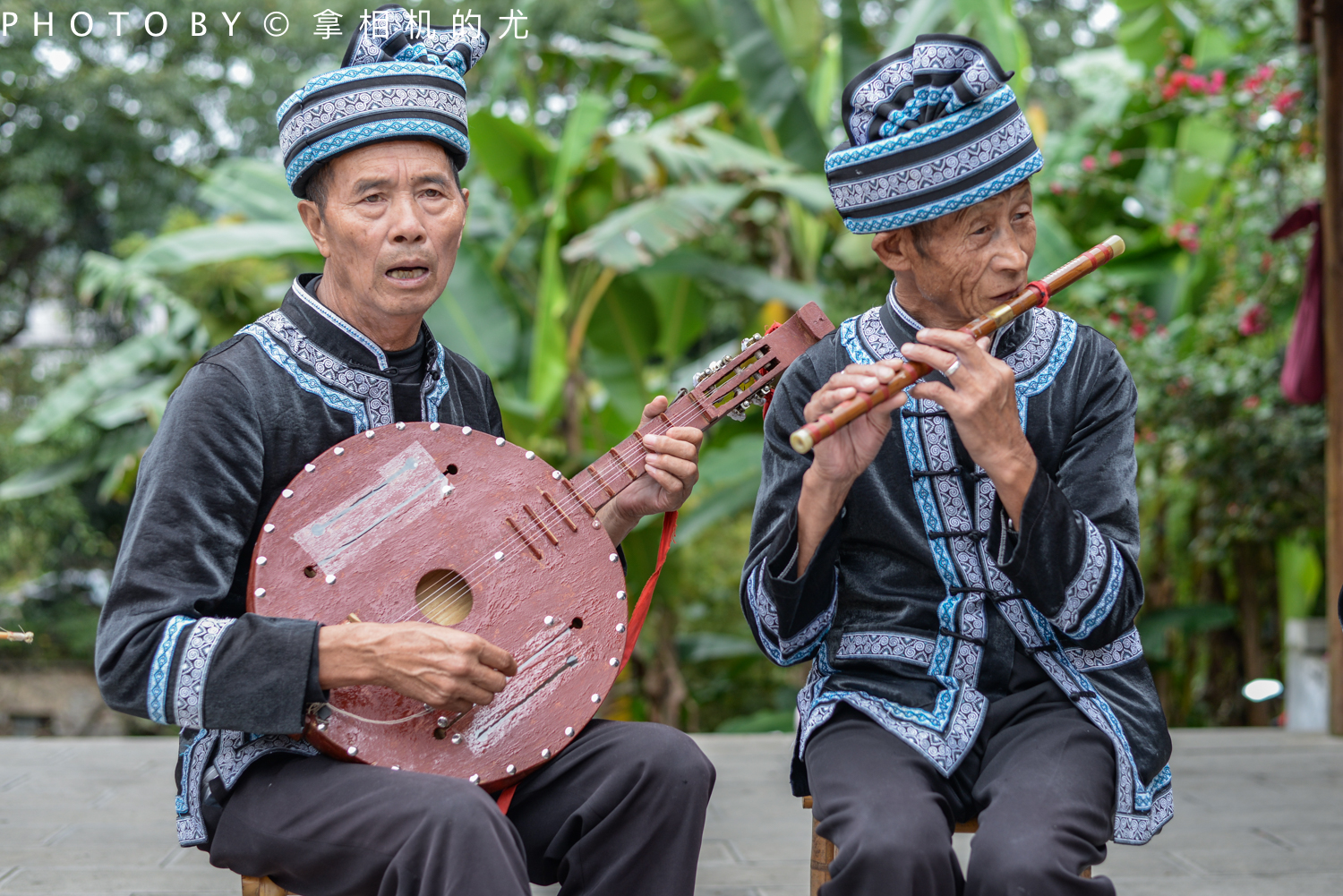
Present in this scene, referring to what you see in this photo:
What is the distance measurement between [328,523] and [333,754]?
34 cm

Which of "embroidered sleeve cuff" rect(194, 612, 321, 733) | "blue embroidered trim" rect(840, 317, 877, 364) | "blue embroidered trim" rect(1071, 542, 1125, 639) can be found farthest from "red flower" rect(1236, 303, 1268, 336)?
"embroidered sleeve cuff" rect(194, 612, 321, 733)

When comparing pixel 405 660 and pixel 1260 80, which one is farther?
pixel 1260 80

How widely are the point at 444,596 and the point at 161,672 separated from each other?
42cm

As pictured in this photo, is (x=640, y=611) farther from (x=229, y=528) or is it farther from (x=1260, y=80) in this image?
(x=1260, y=80)

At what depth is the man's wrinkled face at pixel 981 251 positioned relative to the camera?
201cm

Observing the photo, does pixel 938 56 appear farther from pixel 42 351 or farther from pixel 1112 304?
pixel 42 351

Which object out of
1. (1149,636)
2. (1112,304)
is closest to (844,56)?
(1112,304)

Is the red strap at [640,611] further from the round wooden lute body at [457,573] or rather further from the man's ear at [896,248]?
the man's ear at [896,248]

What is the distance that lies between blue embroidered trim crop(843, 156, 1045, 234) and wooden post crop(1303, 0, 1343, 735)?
3.26 m

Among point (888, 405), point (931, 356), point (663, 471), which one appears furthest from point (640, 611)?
point (931, 356)

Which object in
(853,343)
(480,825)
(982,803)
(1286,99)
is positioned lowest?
(982,803)

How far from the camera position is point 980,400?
1.81m

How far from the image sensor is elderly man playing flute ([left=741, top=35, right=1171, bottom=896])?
1.85 metres

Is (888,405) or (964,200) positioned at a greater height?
(964,200)
